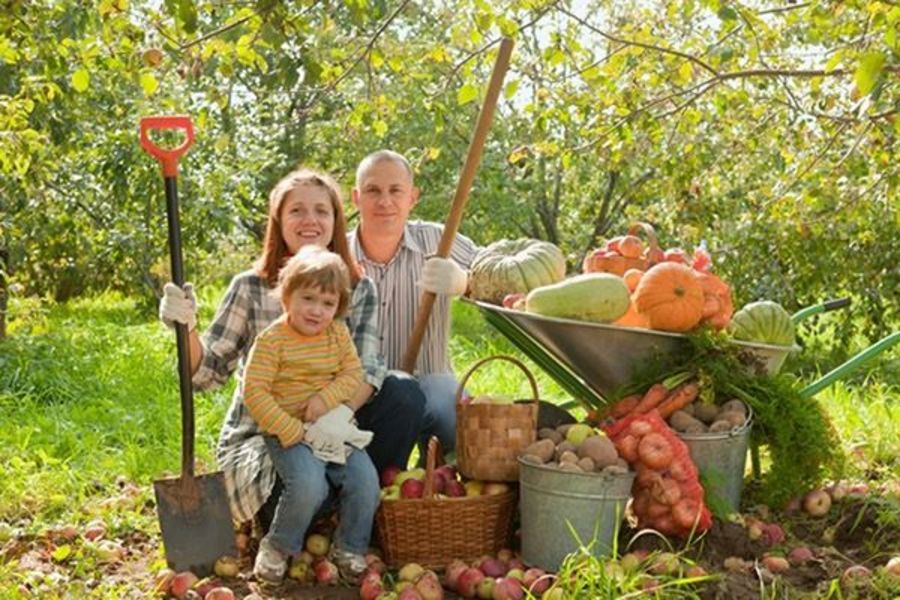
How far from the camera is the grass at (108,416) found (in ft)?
14.3

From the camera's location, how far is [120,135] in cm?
843

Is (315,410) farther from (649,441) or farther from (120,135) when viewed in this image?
(120,135)

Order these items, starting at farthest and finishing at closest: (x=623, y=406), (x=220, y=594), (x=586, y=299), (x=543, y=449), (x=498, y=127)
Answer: (x=498, y=127) → (x=623, y=406) → (x=586, y=299) → (x=543, y=449) → (x=220, y=594)

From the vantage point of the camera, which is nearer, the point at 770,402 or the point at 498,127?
the point at 770,402

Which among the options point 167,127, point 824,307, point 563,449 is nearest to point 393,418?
point 563,449

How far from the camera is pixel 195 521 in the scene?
3.62 m

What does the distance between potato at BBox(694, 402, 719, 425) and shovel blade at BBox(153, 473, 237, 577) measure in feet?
4.97

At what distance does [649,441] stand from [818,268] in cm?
436

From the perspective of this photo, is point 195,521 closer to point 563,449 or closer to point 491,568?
point 491,568

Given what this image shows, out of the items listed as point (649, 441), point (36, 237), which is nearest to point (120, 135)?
point (36, 237)

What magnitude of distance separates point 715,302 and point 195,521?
A: 1773mm

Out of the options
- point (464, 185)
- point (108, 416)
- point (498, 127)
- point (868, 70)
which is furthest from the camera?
point (498, 127)

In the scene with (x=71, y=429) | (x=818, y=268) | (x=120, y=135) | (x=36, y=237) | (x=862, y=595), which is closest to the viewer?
(x=862, y=595)

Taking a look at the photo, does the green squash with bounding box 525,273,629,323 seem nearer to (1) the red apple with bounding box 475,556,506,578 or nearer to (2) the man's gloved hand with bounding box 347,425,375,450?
(2) the man's gloved hand with bounding box 347,425,375,450
